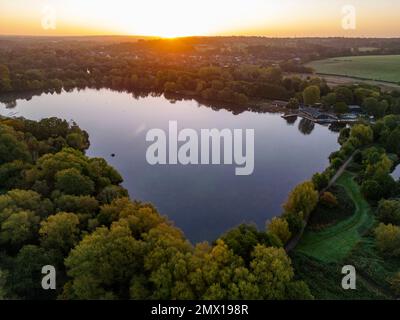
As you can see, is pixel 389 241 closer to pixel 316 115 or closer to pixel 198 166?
pixel 198 166

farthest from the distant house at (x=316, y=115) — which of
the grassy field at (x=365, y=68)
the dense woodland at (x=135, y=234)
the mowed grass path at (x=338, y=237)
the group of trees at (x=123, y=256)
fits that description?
the group of trees at (x=123, y=256)

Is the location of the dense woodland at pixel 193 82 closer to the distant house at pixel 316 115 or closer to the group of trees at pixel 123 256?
the distant house at pixel 316 115

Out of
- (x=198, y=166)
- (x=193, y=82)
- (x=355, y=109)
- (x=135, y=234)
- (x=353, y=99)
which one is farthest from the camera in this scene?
(x=193, y=82)

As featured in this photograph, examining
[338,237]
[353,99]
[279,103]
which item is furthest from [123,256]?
[353,99]

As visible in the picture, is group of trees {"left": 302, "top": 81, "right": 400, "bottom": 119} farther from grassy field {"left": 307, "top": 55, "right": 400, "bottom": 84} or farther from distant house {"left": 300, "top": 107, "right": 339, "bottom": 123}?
grassy field {"left": 307, "top": 55, "right": 400, "bottom": 84}

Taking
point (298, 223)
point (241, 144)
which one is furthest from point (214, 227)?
point (241, 144)

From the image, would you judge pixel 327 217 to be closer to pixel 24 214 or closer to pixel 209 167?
pixel 209 167
